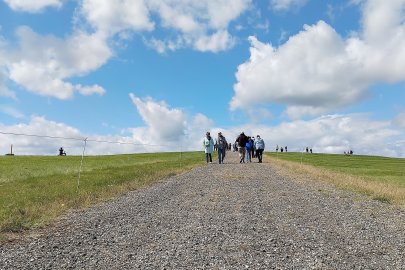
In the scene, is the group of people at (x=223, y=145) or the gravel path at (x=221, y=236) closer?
the gravel path at (x=221, y=236)

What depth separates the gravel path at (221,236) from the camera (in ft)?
27.2

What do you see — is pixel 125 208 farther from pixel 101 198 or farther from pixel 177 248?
pixel 177 248

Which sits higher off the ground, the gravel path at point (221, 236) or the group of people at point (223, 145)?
the group of people at point (223, 145)

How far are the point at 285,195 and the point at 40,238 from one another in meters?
10.2

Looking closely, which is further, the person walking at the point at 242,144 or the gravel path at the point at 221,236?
the person walking at the point at 242,144

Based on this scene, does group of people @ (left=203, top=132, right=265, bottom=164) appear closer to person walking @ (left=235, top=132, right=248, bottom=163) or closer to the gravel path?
person walking @ (left=235, top=132, right=248, bottom=163)

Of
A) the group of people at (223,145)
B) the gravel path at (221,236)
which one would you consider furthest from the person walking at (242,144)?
the gravel path at (221,236)

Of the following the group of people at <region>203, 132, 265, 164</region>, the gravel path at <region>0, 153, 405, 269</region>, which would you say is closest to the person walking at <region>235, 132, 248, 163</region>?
the group of people at <region>203, 132, 265, 164</region>

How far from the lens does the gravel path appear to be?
8.30m

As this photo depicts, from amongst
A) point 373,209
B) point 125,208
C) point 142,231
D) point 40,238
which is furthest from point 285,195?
point 40,238

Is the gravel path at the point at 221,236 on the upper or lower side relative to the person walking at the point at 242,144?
lower

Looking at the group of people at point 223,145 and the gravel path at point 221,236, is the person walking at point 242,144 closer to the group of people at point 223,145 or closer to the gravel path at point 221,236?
the group of people at point 223,145

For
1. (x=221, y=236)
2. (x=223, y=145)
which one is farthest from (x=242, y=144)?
(x=221, y=236)

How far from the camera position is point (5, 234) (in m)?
10.3
